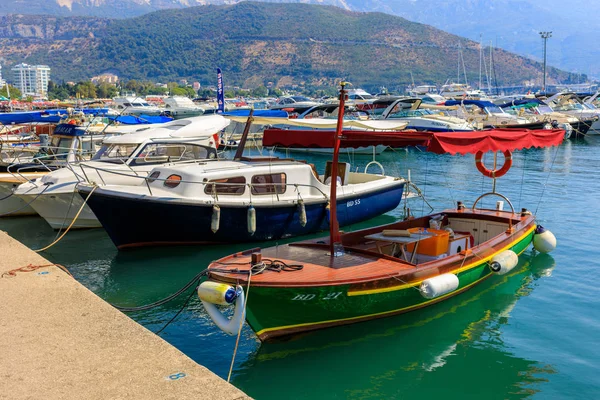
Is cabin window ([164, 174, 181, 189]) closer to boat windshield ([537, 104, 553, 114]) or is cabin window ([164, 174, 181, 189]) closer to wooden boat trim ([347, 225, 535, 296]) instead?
wooden boat trim ([347, 225, 535, 296])

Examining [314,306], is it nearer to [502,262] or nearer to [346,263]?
[346,263]

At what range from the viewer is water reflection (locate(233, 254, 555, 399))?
9.07m

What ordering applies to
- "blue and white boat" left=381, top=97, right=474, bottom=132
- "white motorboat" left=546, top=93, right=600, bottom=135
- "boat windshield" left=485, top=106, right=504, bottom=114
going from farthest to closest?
"boat windshield" left=485, top=106, right=504, bottom=114, "white motorboat" left=546, top=93, right=600, bottom=135, "blue and white boat" left=381, top=97, right=474, bottom=132

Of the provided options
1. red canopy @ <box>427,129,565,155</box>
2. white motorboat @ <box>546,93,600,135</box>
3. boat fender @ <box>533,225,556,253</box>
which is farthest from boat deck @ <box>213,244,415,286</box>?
white motorboat @ <box>546,93,600,135</box>

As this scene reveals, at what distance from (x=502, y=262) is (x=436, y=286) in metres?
2.50

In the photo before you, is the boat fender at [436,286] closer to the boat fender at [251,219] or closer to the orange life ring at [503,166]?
the orange life ring at [503,166]

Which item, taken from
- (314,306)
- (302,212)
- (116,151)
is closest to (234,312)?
(314,306)

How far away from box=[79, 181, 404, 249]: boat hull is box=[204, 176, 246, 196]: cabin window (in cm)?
48

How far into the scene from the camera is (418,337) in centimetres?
1077

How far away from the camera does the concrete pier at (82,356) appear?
6.47 meters

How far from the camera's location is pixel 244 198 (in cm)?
1588

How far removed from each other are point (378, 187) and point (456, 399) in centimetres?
1061

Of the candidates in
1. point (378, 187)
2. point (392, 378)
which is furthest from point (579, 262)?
point (392, 378)

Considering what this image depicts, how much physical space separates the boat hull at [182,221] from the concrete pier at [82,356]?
5492 mm
